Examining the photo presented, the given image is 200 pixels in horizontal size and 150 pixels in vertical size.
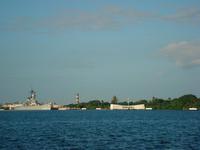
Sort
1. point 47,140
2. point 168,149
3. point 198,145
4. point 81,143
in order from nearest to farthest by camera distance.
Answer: point 168,149 → point 198,145 → point 81,143 → point 47,140

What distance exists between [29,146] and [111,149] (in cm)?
1168

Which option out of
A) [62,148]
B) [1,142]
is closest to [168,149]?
[62,148]

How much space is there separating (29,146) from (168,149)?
732 inches

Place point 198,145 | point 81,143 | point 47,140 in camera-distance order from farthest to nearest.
Answer: point 47,140, point 81,143, point 198,145

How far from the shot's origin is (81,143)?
68.4 metres

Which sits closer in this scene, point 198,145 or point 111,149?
point 111,149

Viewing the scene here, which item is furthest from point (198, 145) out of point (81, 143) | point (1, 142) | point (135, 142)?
point (1, 142)

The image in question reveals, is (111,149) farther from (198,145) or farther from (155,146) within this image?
(198,145)

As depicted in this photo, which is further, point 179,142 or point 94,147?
point 179,142

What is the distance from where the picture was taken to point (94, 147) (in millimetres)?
62531

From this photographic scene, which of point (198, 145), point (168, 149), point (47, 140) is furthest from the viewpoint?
point (47, 140)

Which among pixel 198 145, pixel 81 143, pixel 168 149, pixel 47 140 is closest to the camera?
pixel 168 149

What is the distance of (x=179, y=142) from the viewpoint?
69.3 m

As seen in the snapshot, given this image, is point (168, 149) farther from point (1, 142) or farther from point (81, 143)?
point (1, 142)
